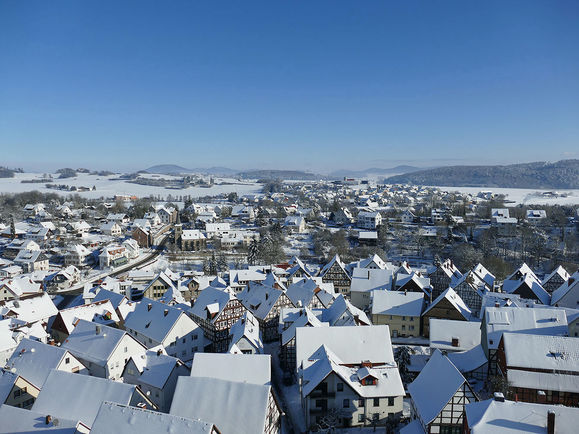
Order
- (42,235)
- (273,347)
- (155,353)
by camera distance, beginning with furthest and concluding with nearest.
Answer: (42,235), (273,347), (155,353)

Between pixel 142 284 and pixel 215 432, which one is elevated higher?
pixel 215 432

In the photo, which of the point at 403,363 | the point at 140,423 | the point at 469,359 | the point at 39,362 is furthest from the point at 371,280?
the point at 140,423

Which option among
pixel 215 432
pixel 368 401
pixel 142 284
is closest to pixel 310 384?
pixel 368 401

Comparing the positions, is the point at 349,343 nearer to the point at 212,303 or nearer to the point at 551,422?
the point at 551,422

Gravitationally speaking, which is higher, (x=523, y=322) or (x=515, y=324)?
(x=523, y=322)

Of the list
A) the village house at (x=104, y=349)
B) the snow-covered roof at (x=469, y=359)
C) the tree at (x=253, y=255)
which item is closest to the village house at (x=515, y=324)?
the snow-covered roof at (x=469, y=359)

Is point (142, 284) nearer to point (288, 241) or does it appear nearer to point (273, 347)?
point (273, 347)
